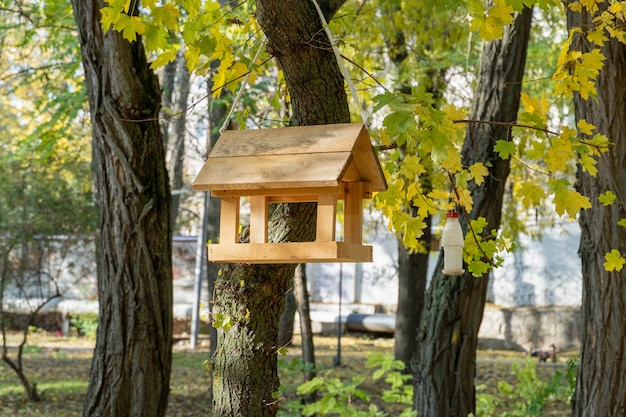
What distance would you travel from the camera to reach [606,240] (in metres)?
5.39

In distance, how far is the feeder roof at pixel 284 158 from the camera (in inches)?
101

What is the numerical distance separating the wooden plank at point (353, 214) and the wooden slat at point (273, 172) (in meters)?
0.35

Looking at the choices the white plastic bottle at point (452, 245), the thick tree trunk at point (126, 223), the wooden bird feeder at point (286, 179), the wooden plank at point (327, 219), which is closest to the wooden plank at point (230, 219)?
the wooden bird feeder at point (286, 179)

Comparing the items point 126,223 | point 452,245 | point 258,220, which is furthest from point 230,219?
point 126,223

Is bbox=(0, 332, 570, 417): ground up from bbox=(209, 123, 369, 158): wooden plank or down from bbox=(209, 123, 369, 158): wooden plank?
down

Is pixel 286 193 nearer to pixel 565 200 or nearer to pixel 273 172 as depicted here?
pixel 273 172

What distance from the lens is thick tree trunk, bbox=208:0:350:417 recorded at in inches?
122

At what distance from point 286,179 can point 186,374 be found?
9.08 metres

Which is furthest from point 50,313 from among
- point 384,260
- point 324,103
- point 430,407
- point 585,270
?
point 324,103

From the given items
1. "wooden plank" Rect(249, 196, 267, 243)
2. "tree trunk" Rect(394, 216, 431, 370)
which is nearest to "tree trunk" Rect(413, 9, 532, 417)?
"wooden plank" Rect(249, 196, 267, 243)

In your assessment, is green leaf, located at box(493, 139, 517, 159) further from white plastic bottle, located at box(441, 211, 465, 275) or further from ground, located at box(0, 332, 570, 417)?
ground, located at box(0, 332, 570, 417)

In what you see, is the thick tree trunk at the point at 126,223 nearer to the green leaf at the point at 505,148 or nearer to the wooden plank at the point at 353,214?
the wooden plank at the point at 353,214

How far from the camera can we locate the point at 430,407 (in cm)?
643

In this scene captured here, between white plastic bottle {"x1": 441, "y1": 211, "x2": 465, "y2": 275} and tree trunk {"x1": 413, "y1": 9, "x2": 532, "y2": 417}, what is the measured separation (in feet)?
9.47
